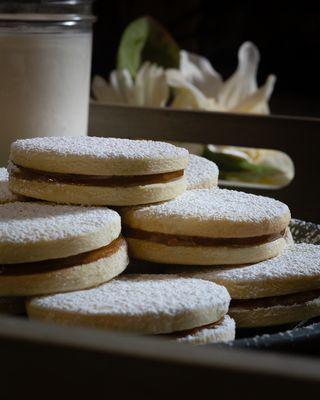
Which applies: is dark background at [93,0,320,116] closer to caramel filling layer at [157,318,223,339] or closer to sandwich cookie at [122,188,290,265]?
sandwich cookie at [122,188,290,265]

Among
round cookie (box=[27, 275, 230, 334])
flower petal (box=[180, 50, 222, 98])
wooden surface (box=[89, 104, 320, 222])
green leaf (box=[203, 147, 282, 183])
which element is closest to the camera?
round cookie (box=[27, 275, 230, 334])

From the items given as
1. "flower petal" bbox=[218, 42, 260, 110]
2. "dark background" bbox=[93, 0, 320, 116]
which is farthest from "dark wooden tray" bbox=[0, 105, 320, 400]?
"dark background" bbox=[93, 0, 320, 116]

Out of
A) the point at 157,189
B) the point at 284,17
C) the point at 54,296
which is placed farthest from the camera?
the point at 284,17

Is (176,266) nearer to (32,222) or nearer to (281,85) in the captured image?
(32,222)

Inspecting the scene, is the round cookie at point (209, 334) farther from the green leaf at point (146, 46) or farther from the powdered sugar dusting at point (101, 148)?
the green leaf at point (146, 46)

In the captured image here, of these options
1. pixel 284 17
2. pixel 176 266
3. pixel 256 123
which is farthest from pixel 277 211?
pixel 284 17

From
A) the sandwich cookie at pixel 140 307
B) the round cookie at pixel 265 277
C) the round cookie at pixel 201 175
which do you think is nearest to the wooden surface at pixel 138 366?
the sandwich cookie at pixel 140 307
